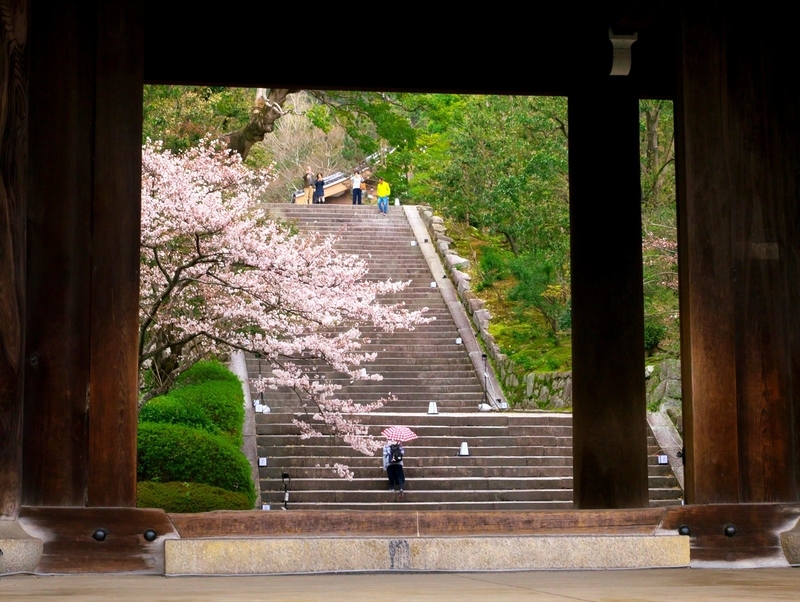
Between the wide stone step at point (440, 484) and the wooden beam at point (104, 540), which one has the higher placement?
the wooden beam at point (104, 540)

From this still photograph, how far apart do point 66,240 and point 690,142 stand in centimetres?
309

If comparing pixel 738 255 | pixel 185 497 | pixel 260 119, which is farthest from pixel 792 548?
pixel 260 119

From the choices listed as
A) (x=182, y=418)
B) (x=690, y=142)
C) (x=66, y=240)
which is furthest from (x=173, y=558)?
(x=182, y=418)

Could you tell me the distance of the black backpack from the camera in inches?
554

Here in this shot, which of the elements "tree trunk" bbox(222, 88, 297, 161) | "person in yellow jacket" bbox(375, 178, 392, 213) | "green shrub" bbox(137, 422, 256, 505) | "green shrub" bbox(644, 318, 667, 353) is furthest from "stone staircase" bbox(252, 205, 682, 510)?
"person in yellow jacket" bbox(375, 178, 392, 213)

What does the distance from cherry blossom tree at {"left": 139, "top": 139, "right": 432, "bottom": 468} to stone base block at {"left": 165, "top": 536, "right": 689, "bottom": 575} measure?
19.7 feet

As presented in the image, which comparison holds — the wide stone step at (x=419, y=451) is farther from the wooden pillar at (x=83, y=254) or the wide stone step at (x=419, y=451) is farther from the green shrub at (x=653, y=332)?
the wooden pillar at (x=83, y=254)

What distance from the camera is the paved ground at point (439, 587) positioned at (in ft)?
12.7

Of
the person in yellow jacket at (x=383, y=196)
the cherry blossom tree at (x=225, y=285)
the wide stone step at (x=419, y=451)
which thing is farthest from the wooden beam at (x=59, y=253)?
the person in yellow jacket at (x=383, y=196)

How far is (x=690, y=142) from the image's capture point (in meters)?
5.38

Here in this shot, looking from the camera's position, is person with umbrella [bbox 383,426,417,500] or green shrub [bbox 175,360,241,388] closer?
person with umbrella [bbox 383,426,417,500]

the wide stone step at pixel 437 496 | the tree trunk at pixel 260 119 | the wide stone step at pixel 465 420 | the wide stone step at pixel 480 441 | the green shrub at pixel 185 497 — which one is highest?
the tree trunk at pixel 260 119

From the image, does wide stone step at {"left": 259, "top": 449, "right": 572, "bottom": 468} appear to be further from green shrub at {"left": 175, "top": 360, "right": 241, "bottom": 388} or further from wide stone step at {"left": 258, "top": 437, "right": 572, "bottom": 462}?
green shrub at {"left": 175, "top": 360, "right": 241, "bottom": 388}

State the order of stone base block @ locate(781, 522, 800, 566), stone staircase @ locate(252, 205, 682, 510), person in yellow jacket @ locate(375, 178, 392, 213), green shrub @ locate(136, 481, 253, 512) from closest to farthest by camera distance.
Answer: stone base block @ locate(781, 522, 800, 566)
green shrub @ locate(136, 481, 253, 512)
stone staircase @ locate(252, 205, 682, 510)
person in yellow jacket @ locate(375, 178, 392, 213)
